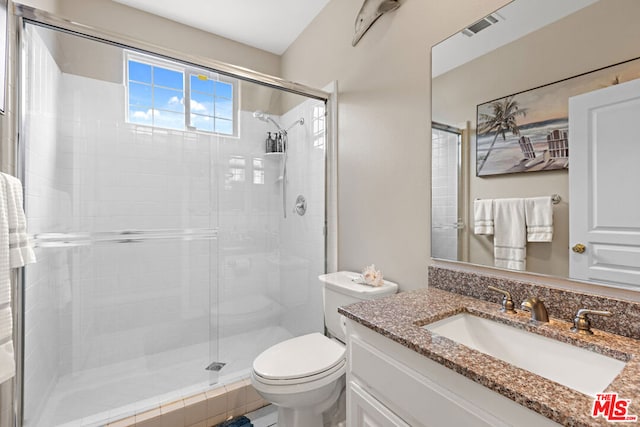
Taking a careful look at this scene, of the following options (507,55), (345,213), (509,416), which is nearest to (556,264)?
(509,416)

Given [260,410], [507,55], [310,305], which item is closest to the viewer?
[507,55]

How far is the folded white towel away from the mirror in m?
0.02

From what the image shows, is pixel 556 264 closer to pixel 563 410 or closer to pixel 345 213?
pixel 563 410

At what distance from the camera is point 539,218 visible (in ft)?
3.35

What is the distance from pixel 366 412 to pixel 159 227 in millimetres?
1904

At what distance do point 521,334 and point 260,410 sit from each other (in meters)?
1.52

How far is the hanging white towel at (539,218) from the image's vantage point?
3.26 ft

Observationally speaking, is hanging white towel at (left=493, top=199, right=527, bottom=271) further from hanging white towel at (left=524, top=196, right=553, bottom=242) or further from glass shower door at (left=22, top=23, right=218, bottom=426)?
glass shower door at (left=22, top=23, right=218, bottom=426)

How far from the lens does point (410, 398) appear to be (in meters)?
0.78

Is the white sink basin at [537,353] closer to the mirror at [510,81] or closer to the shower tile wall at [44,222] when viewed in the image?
the mirror at [510,81]

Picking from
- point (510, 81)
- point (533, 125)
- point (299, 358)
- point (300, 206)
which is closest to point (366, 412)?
point (299, 358)

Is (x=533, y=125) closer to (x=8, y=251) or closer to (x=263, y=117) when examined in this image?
(x=263, y=117)

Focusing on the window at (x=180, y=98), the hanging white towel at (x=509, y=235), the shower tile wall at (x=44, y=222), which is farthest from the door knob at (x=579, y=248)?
the shower tile wall at (x=44, y=222)

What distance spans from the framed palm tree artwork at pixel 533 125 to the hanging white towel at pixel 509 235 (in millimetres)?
135
